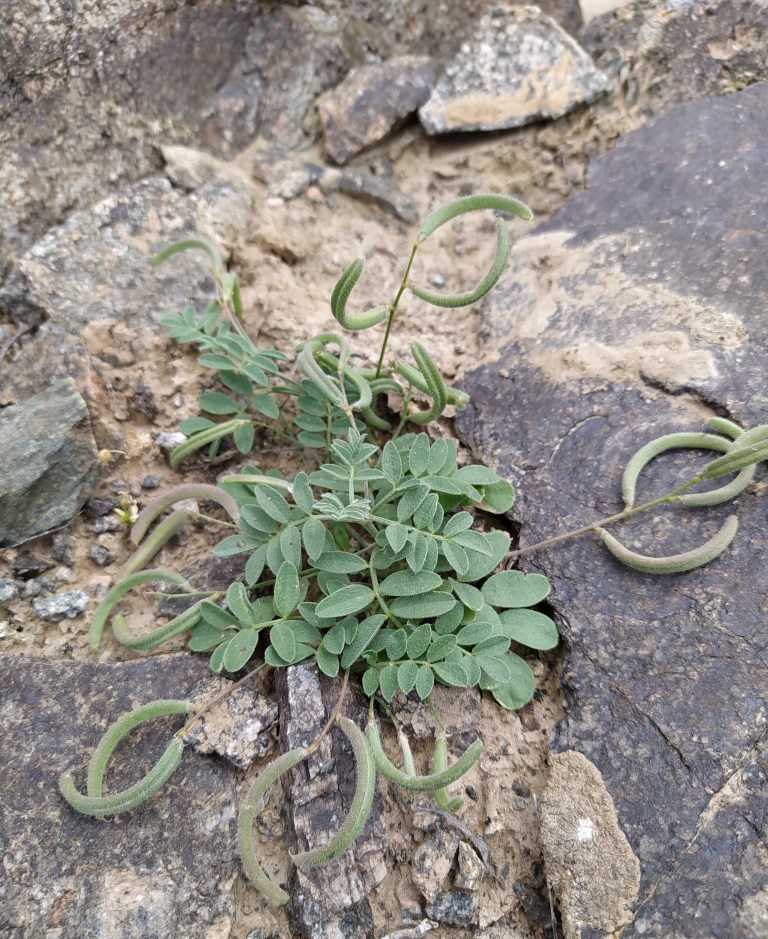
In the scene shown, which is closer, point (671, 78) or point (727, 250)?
point (727, 250)

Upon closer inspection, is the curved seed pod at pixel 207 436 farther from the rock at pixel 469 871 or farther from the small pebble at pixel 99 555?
the rock at pixel 469 871

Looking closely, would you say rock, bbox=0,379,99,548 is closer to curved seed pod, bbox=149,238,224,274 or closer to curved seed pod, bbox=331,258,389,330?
curved seed pod, bbox=149,238,224,274

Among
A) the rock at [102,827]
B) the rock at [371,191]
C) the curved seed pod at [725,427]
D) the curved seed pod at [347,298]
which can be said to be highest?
the rock at [371,191]

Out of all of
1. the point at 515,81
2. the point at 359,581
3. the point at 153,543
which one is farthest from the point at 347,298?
the point at 515,81

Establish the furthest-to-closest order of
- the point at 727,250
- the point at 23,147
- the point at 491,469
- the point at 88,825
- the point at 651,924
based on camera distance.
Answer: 1. the point at 23,147
2. the point at 727,250
3. the point at 491,469
4. the point at 88,825
5. the point at 651,924

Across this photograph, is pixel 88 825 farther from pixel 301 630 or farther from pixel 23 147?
pixel 23 147

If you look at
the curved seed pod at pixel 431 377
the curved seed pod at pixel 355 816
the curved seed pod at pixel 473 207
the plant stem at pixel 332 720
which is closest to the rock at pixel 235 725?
the plant stem at pixel 332 720

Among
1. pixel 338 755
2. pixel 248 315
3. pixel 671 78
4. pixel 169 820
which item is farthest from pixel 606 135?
pixel 169 820
